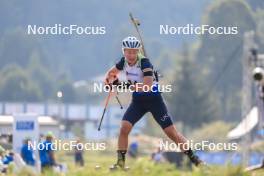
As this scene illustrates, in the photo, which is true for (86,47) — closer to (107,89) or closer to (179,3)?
(179,3)

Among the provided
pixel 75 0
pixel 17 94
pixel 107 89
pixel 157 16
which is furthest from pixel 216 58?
pixel 107 89

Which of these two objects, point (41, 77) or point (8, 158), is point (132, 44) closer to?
point (8, 158)

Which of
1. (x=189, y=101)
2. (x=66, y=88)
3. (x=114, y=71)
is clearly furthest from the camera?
(x=66, y=88)

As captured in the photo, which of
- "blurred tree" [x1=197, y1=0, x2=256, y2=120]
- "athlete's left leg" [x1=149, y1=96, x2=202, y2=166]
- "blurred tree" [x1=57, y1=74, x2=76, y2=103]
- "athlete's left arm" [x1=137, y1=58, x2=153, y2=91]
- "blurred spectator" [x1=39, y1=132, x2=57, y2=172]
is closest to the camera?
"athlete's left arm" [x1=137, y1=58, x2=153, y2=91]

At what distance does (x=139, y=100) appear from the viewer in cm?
1407

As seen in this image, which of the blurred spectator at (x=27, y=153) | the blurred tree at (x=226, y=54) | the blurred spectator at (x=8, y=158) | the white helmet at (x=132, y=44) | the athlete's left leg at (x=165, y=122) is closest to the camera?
the white helmet at (x=132, y=44)

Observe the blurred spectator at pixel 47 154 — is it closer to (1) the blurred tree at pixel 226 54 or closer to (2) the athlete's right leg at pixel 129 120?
(2) the athlete's right leg at pixel 129 120

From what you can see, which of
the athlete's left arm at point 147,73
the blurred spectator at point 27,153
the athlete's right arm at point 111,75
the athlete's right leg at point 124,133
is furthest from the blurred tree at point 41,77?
the athlete's left arm at point 147,73

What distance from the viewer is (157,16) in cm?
15738

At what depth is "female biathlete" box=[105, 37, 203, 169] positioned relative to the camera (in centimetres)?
1395

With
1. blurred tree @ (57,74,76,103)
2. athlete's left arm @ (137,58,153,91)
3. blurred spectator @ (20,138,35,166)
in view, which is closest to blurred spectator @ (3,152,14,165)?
blurred spectator @ (20,138,35,166)

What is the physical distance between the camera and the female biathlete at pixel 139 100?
45.8 feet

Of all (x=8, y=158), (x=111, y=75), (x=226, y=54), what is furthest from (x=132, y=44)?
(x=226, y=54)

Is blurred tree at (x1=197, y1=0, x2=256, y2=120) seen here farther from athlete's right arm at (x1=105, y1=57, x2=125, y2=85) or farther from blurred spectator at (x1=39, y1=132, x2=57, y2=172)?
athlete's right arm at (x1=105, y1=57, x2=125, y2=85)
